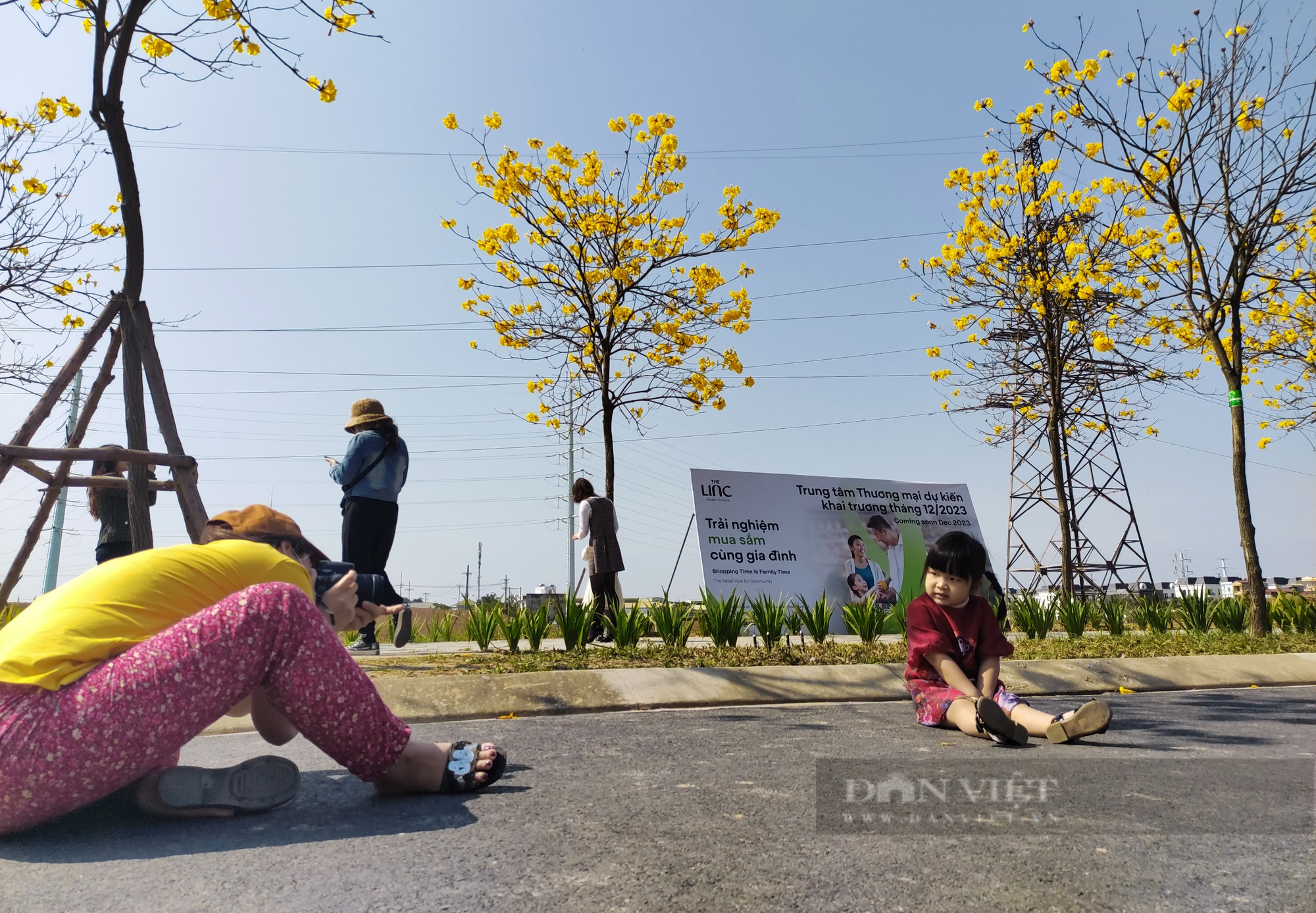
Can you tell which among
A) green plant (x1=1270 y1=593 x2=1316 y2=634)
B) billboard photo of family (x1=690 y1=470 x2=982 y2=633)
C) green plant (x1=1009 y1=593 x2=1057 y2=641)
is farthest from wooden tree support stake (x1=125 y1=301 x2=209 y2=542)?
green plant (x1=1270 y1=593 x2=1316 y2=634)

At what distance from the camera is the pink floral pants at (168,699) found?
1.98 m

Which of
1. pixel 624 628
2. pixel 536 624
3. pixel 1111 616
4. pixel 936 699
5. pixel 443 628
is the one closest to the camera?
pixel 936 699

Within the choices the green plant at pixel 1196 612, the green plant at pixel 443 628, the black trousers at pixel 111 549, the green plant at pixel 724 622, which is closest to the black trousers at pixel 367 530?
the black trousers at pixel 111 549

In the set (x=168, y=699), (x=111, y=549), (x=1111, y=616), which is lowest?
(x=1111, y=616)

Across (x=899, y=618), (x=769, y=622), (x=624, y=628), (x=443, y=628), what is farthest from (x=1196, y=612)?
(x=443, y=628)

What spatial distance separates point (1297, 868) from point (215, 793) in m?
2.68

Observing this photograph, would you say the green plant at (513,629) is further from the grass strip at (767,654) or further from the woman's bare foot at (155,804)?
the woman's bare foot at (155,804)

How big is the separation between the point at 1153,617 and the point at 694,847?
906 cm

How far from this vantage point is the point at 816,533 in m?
10.4

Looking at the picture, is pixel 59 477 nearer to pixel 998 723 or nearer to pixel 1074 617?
pixel 998 723

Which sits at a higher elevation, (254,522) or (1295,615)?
(254,522)

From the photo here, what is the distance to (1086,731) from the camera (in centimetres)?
349

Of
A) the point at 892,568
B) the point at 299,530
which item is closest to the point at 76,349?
the point at 299,530

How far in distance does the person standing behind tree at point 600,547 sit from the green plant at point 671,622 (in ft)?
3.05
